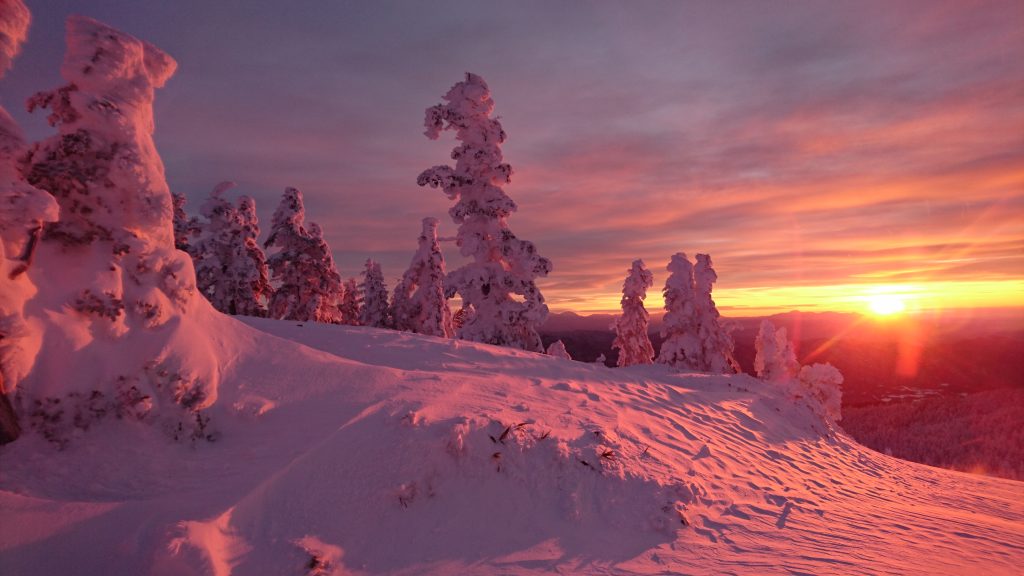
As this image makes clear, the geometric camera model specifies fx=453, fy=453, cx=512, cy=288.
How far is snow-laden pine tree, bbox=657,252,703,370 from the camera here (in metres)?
29.6

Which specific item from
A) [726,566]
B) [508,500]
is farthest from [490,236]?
[726,566]

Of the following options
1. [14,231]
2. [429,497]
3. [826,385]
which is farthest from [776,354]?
[14,231]

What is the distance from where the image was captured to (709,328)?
1179 inches

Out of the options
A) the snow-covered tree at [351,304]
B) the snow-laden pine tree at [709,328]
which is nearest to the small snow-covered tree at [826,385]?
the snow-laden pine tree at [709,328]

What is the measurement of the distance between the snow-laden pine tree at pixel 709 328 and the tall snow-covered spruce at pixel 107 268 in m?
28.6

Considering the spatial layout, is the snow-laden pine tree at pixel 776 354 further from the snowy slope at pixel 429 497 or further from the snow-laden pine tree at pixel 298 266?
the snow-laden pine tree at pixel 298 266

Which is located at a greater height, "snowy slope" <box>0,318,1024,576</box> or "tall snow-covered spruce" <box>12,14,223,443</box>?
"tall snow-covered spruce" <box>12,14,223,443</box>

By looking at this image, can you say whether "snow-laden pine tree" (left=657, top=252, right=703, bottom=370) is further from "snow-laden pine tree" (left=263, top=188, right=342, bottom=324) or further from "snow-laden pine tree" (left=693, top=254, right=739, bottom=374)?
"snow-laden pine tree" (left=263, top=188, right=342, bottom=324)

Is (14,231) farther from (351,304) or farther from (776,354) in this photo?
(351,304)

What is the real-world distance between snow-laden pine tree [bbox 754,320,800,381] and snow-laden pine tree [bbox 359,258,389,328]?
29405 millimetres

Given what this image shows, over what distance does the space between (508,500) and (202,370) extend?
466 cm

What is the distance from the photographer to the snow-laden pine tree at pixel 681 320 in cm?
2961

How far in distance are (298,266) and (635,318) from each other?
25.3 meters

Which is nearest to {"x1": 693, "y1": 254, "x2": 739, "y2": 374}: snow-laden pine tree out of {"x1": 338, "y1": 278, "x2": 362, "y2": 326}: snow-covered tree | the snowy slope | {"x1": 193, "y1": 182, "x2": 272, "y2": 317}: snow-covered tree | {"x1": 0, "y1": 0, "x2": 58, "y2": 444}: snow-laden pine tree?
the snowy slope
